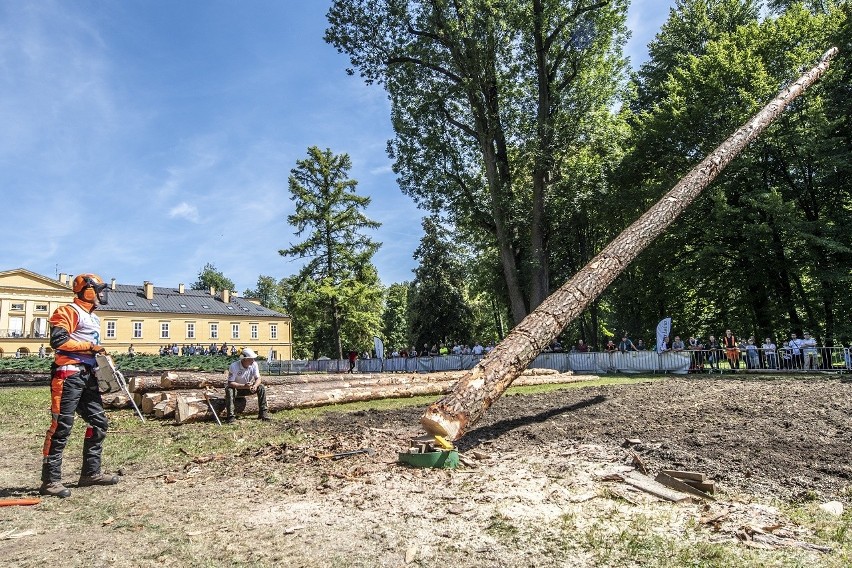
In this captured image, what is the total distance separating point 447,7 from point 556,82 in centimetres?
575

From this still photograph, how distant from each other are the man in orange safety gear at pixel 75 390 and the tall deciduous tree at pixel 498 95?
18.6 m

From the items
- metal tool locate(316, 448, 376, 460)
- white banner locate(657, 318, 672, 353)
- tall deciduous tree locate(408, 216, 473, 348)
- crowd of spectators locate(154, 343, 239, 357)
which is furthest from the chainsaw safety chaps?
tall deciduous tree locate(408, 216, 473, 348)

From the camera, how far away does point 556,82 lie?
2358cm

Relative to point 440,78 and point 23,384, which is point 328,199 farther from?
point 23,384

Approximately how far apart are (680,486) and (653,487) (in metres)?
0.23

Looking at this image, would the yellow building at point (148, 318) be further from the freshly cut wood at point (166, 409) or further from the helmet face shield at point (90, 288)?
the helmet face shield at point (90, 288)

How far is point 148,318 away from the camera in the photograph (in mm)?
62438

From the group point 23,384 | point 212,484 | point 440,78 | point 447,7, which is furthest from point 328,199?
point 212,484

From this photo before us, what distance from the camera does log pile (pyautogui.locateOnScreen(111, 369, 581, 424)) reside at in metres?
10.1

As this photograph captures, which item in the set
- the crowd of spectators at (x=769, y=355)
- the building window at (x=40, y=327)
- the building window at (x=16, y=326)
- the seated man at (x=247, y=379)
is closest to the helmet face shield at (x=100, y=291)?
Result: the seated man at (x=247, y=379)

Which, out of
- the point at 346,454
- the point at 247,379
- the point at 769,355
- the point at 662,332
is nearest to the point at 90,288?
the point at 346,454

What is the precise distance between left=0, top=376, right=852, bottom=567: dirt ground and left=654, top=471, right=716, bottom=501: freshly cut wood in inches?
4.8

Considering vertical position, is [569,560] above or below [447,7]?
below

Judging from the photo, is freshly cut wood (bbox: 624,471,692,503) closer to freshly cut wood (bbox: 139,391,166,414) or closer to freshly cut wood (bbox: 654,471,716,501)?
freshly cut wood (bbox: 654,471,716,501)
